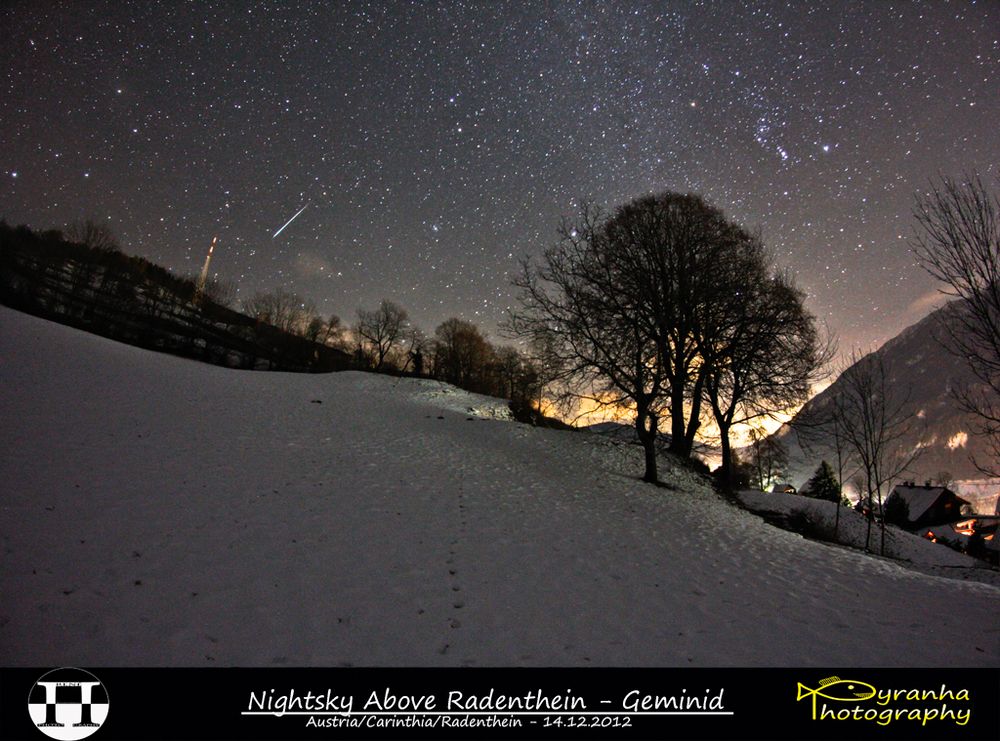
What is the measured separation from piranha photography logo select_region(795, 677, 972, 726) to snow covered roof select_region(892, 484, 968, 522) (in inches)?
3150

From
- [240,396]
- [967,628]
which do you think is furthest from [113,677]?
[240,396]

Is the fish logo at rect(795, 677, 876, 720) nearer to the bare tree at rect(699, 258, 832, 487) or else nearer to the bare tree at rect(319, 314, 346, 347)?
the bare tree at rect(699, 258, 832, 487)

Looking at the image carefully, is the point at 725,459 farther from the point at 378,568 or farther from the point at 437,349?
the point at 437,349

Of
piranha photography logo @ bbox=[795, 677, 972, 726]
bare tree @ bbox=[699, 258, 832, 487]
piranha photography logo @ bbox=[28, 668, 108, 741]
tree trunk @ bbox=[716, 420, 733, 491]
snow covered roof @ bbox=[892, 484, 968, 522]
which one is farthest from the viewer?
snow covered roof @ bbox=[892, 484, 968, 522]

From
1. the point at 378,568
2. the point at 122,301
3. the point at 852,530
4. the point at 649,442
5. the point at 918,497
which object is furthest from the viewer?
the point at 918,497

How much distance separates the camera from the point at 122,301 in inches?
1335

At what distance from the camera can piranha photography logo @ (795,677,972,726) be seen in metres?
3.74

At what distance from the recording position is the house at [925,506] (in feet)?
183

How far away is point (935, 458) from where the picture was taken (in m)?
198

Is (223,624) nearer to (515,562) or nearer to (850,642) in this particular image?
(515,562)

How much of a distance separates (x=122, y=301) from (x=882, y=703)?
165 feet

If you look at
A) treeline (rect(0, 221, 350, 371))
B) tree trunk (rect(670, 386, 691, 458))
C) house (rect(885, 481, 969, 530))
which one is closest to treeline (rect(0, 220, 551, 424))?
treeline (rect(0, 221, 350, 371))

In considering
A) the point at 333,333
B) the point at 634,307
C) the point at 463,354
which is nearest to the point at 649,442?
the point at 634,307

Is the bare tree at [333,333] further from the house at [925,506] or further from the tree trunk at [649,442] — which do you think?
the house at [925,506]
